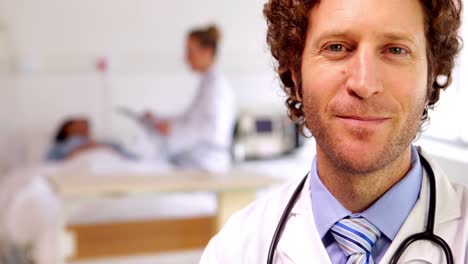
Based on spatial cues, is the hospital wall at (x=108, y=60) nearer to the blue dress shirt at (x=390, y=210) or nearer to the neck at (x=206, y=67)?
the neck at (x=206, y=67)

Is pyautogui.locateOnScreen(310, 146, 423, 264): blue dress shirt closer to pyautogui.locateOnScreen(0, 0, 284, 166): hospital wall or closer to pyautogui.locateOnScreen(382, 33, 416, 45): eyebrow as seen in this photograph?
pyautogui.locateOnScreen(382, 33, 416, 45): eyebrow

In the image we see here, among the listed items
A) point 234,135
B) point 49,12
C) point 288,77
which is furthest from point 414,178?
point 49,12

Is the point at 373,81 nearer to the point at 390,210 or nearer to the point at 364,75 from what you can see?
the point at 364,75

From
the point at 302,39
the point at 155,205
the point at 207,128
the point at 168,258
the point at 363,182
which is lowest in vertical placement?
the point at 168,258

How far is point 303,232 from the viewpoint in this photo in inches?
22.8

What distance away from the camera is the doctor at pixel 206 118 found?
2.71 meters

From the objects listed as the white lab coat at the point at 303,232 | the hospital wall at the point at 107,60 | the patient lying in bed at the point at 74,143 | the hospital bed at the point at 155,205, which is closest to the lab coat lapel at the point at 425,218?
Answer: the white lab coat at the point at 303,232

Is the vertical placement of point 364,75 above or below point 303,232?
above

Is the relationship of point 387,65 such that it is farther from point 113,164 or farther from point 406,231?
point 113,164

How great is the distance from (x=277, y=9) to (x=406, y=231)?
210 millimetres

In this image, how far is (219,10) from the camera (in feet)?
11.7

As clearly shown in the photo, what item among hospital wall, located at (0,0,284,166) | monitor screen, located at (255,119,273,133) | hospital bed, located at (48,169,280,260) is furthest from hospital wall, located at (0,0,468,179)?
hospital bed, located at (48,169,280,260)

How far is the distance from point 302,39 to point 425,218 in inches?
6.6

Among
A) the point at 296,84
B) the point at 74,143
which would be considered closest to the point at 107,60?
the point at 74,143
